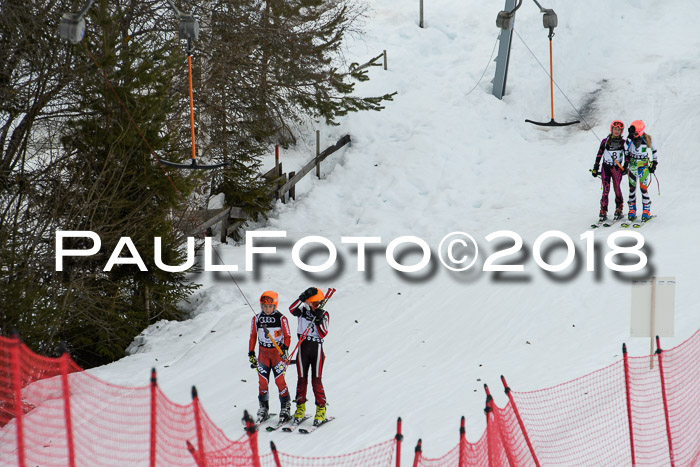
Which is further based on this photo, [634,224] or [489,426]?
[634,224]

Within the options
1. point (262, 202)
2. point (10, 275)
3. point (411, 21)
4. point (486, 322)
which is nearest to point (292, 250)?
point (262, 202)

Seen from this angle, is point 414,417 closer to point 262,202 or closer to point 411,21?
point 262,202

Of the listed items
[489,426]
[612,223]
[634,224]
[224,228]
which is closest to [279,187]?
[224,228]

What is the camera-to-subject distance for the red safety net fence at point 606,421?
865 cm

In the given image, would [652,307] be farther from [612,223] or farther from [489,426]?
[612,223]

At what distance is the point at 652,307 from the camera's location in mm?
10273

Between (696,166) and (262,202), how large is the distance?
9758mm

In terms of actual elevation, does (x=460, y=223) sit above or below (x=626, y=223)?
above

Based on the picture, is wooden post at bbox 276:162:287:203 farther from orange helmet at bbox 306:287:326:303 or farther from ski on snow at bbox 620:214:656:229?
orange helmet at bbox 306:287:326:303

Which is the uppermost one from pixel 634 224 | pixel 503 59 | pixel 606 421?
pixel 503 59

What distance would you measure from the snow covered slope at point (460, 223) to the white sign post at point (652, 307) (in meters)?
1.27

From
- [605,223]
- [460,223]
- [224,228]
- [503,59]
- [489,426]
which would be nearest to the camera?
[489,426]
